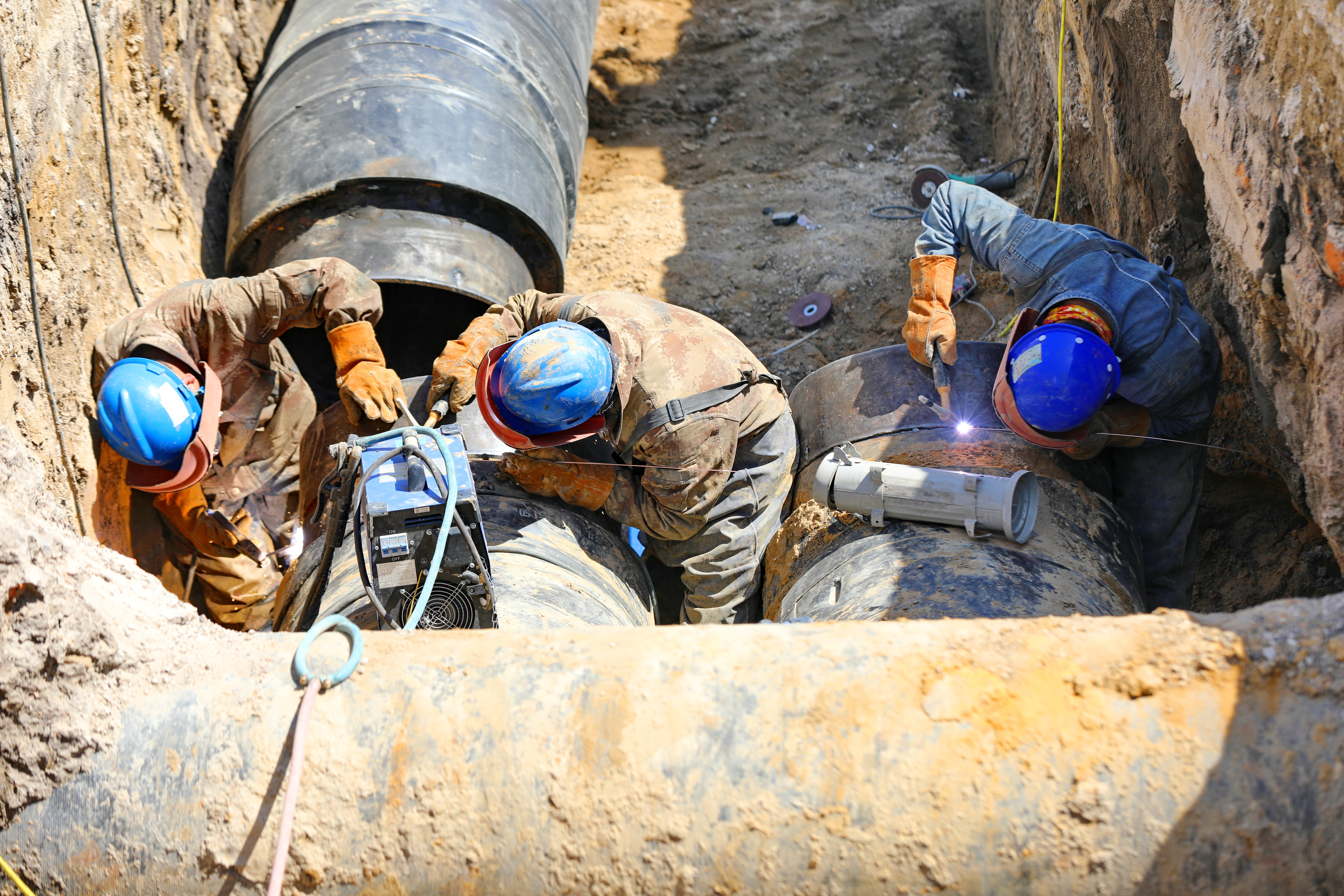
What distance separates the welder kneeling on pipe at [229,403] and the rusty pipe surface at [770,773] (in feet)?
6.93

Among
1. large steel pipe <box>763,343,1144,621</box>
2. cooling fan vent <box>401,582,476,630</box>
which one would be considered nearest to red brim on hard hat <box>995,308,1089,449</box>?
large steel pipe <box>763,343,1144,621</box>

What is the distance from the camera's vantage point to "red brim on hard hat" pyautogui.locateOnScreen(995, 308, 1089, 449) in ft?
10.7

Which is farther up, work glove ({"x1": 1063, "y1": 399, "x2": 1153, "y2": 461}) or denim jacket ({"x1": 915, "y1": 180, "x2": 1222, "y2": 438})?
denim jacket ({"x1": 915, "y1": 180, "x2": 1222, "y2": 438})

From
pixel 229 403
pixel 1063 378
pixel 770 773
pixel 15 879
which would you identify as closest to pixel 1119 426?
pixel 1063 378

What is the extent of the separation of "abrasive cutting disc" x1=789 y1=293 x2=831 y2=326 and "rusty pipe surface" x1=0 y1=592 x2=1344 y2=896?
13.2 feet

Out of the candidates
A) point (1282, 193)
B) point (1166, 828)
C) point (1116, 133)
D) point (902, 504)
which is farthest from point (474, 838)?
point (1116, 133)

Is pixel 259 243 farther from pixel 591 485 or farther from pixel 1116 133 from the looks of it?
pixel 1116 133

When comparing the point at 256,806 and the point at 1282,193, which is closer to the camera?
the point at 256,806

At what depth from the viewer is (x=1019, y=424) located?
3287 millimetres

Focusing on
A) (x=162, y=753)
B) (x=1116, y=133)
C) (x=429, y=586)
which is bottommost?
(x=429, y=586)

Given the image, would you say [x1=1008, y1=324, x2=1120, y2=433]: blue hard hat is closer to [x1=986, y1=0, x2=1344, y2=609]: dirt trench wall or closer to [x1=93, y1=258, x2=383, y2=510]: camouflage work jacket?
[x1=986, y1=0, x2=1344, y2=609]: dirt trench wall

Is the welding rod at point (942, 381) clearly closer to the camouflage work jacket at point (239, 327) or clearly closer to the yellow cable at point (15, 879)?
the camouflage work jacket at point (239, 327)

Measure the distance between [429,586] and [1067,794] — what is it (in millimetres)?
1529

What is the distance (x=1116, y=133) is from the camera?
13.7 feet
